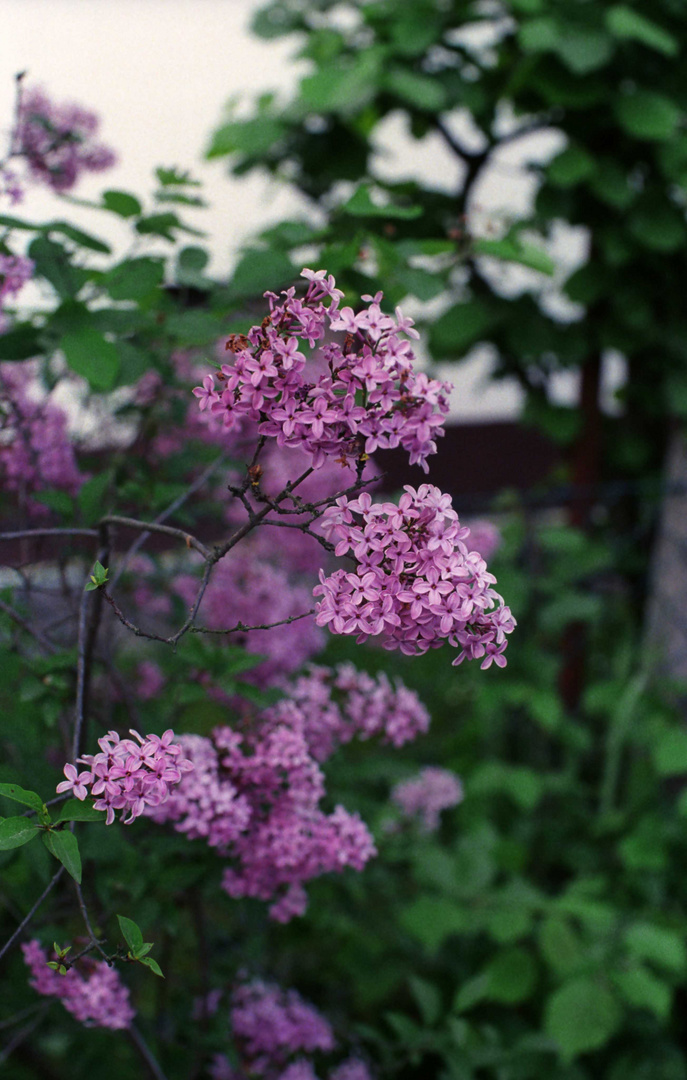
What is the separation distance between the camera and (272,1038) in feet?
5.23

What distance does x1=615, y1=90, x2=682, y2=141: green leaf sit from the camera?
277cm

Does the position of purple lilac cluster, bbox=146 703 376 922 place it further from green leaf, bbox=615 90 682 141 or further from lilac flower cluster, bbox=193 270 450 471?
green leaf, bbox=615 90 682 141

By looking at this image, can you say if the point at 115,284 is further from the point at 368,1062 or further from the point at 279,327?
the point at 368,1062

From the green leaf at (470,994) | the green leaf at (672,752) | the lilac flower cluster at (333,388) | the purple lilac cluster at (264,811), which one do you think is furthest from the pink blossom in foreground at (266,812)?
the green leaf at (672,752)

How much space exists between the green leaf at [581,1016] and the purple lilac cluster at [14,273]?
5.74ft

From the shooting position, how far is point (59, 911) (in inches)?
55.9

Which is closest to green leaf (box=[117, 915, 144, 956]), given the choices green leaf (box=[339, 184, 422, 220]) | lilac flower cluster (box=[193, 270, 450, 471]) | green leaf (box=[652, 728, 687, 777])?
lilac flower cluster (box=[193, 270, 450, 471])

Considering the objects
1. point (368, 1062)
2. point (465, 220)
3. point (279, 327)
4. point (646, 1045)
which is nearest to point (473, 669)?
point (646, 1045)

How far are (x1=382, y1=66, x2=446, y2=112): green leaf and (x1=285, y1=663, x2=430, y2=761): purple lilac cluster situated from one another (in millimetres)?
1995

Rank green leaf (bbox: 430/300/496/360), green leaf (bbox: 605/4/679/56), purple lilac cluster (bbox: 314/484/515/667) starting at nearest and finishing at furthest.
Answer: purple lilac cluster (bbox: 314/484/515/667)
green leaf (bbox: 605/4/679/56)
green leaf (bbox: 430/300/496/360)

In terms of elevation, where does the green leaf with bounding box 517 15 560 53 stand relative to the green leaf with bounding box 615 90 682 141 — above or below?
above

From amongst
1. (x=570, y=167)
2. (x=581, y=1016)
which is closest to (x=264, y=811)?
(x=581, y=1016)

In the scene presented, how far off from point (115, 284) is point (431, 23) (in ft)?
7.13

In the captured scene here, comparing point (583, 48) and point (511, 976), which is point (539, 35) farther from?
point (511, 976)
